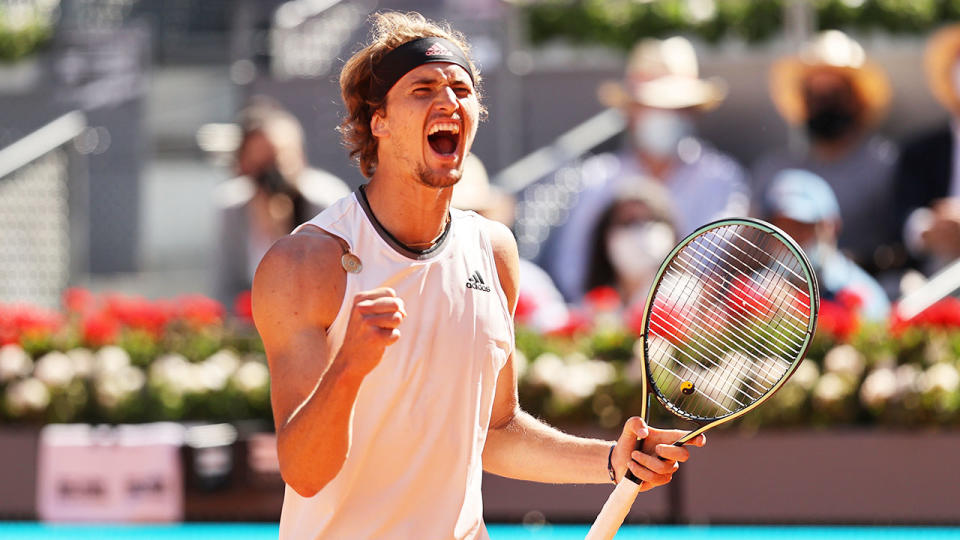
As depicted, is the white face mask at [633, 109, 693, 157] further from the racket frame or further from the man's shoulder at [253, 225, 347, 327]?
the man's shoulder at [253, 225, 347, 327]

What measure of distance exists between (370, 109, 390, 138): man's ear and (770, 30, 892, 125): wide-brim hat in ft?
22.7

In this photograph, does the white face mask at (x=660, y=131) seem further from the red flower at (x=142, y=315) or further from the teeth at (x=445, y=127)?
the teeth at (x=445, y=127)

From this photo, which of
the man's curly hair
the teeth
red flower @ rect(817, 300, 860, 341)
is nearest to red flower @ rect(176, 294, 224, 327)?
red flower @ rect(817, 300, 860, 341)

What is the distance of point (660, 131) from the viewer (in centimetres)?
909

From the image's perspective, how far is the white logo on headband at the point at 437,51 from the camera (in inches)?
102

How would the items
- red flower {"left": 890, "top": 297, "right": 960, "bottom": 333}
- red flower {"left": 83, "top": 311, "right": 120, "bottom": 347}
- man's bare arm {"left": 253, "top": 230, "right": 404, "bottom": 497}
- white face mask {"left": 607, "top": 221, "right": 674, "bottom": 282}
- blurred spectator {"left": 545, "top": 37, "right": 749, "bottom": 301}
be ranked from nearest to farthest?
1. man's bare arm {"left": 253, "top": 230, "right": 404, "bottom": 497}
2. red flower {"left": 890, "top": 297, "right": 960, "bottom": 333}
3. red flower {"left": 83, "top": 311, "right": 120, "bottom": 347}
4. white face mask {"left": 607, "top": 221, "right": 674, "bottom": 282}
5. blurred spectator {"left": 545, "top": 37, "right": 749, "bottom": 301}

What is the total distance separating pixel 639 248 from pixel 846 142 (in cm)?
200

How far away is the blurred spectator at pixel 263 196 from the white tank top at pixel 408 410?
528 centimetres

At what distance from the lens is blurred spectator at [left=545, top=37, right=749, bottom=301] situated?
861cm

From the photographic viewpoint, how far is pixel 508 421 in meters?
2.92

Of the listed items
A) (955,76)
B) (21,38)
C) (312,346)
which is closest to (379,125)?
→ (312,346)

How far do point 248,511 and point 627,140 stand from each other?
191 inches

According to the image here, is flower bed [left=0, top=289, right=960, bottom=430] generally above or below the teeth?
below

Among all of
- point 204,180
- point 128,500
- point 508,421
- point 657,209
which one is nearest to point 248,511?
point 128,500
